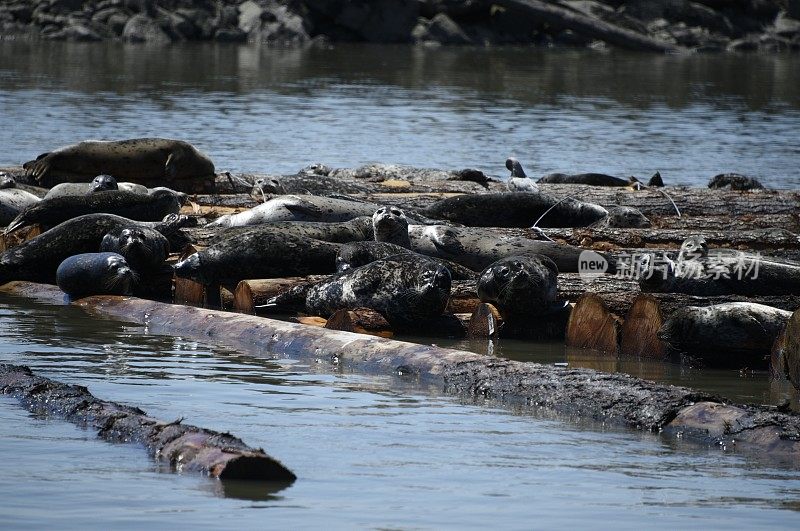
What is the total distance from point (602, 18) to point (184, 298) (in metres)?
42.4

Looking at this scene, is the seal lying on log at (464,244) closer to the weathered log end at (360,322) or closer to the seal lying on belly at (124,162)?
the weathered log end at (360,322)

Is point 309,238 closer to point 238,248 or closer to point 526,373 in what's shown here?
point 238,248

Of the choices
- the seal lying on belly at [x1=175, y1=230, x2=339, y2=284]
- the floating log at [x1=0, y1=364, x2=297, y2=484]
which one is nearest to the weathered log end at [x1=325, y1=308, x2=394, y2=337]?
the seal lying on belly at [x1=175, y1=230, x2=339, y2=284]

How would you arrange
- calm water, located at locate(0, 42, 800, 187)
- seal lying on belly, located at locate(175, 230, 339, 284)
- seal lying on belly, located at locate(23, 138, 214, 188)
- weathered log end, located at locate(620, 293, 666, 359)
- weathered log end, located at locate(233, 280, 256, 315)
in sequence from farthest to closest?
calm water, located at locate(0, 42, 800, 187), seal lying on belly, located at locate(23, 138, 214, 188), seal lying on belly, located at locate(175, 230, 339, 284), weathered log end, located at locate(233, 280, 256, 315), weathered log end, located at locate(620, 293, 666, 359)

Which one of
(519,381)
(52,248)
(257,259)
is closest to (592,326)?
(519,381)

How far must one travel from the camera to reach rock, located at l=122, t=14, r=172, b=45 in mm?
48938

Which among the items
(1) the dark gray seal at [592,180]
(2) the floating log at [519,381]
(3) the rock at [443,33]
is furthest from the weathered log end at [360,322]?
(3) the rock at [443,33]

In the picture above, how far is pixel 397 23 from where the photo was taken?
5134 cm

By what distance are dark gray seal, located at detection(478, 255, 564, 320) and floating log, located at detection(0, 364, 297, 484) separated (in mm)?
3236

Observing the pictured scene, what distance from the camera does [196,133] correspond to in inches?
890

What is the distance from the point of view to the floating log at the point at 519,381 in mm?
5801

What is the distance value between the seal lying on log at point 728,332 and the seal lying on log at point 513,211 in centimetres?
409

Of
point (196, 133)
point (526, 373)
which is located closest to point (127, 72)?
point (196, 133)

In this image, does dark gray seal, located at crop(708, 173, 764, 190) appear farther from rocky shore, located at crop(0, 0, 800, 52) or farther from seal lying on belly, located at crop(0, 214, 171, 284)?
rocky shore, located at crop(0, 0, 800, 52)
